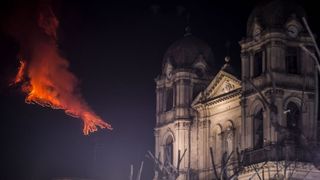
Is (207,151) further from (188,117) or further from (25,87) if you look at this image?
(25,87)

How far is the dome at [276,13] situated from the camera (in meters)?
60.4

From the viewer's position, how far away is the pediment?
64.7 m

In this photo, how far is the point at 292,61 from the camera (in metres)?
61.4

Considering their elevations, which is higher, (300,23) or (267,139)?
(300,23)

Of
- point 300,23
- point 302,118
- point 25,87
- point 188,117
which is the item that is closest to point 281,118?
point 302,118

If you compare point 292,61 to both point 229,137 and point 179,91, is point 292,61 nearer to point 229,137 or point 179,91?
point 229,137

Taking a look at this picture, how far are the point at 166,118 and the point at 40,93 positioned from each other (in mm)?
17205

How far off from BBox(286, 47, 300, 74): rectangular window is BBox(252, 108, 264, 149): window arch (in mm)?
3277

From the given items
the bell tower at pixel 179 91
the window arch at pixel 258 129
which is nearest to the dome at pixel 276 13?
the window arch at pixel 258 129

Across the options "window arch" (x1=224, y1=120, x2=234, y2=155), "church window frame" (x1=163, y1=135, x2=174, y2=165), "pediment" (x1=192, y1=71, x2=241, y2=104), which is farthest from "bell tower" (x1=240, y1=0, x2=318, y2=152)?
"church window frame" (x1=163, y1=135, x2=174, y2=165)

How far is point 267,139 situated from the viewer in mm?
58781

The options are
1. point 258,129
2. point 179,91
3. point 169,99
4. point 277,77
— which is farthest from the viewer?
point 169,99

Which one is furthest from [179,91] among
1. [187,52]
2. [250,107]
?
[250,107]

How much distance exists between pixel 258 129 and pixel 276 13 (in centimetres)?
758
